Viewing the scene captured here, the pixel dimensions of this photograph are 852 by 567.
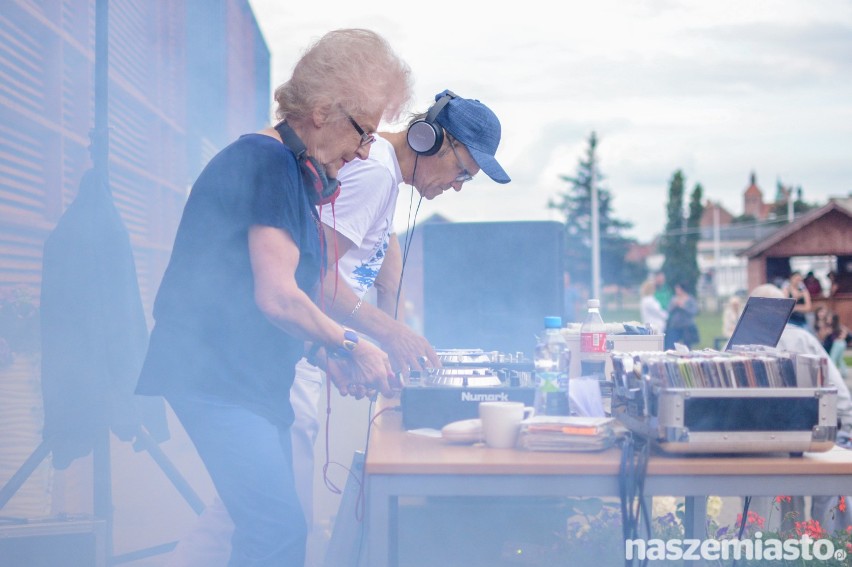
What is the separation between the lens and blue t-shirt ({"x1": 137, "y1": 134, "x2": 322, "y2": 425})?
1.53 meters

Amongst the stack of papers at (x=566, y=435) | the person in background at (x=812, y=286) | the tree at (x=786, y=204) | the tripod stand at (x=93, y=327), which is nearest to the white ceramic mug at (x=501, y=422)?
the stack of papers at (x=566, y=435)

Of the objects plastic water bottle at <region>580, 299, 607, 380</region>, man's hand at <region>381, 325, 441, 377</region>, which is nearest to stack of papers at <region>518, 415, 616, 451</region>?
man's hand at <region>381, 325, 441, 377</region>

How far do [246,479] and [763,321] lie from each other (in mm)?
1375

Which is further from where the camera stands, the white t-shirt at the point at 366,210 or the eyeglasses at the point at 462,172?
the eyeglasses at the point at 462,172

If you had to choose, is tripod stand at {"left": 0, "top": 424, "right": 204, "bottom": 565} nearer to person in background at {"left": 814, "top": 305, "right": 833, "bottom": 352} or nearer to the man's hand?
the man's hand

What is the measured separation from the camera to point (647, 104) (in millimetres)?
4250

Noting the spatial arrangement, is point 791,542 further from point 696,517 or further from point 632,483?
point 632,483

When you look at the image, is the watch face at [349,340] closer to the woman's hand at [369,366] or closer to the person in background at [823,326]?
the woman's hand at [369,366]

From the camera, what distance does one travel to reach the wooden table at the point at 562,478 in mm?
1484

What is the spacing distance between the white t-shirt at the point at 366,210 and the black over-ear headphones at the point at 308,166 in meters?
0.16

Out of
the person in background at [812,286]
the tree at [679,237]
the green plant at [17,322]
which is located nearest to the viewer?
the green plant at [17,322]

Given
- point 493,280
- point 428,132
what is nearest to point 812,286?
point 493,280

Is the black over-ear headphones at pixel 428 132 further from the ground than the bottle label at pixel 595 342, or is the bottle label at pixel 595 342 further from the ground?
the black over-ear headphones at pixel 428 132

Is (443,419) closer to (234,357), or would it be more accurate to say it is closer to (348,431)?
(234,357)
